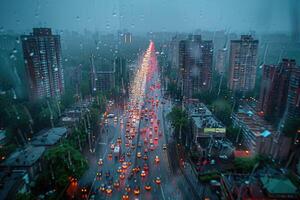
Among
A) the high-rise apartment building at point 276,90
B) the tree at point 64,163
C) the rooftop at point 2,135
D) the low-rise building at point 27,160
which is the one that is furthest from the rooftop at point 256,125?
the rooftop at point 2,135

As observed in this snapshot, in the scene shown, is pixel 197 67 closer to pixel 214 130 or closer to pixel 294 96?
pixel 294 96

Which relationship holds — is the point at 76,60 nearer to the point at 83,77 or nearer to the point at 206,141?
the point at 83,77

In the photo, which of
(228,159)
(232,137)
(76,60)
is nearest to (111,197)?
(228,159)

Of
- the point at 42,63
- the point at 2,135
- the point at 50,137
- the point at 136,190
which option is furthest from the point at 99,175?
the point at 42,63

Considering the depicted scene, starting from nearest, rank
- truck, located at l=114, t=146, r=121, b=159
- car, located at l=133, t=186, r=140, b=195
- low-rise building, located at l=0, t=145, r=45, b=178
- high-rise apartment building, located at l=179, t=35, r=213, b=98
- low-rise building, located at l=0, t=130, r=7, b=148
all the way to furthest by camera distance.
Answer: car, located at l=133, t=186, r=140, b=195 < low-rise building, located at l=0, t=145, r=45, b=178 < truck, located at l=114, t=146, r=121, b=159 < low-rise building, located at l=0, t=130, r=7, b=148 < high-rise apartment building, located at l=179, t=35, r=213, b=98

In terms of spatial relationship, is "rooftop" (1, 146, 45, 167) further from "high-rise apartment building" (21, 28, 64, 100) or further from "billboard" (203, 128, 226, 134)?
"billboard" (203, 128, 226, 134)

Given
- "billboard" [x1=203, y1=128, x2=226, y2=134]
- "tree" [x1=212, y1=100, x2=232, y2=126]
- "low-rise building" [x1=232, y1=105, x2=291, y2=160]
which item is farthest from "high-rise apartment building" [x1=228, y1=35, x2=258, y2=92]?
"billboard" [x1=203, y1=128, x2=226, y2=134]
